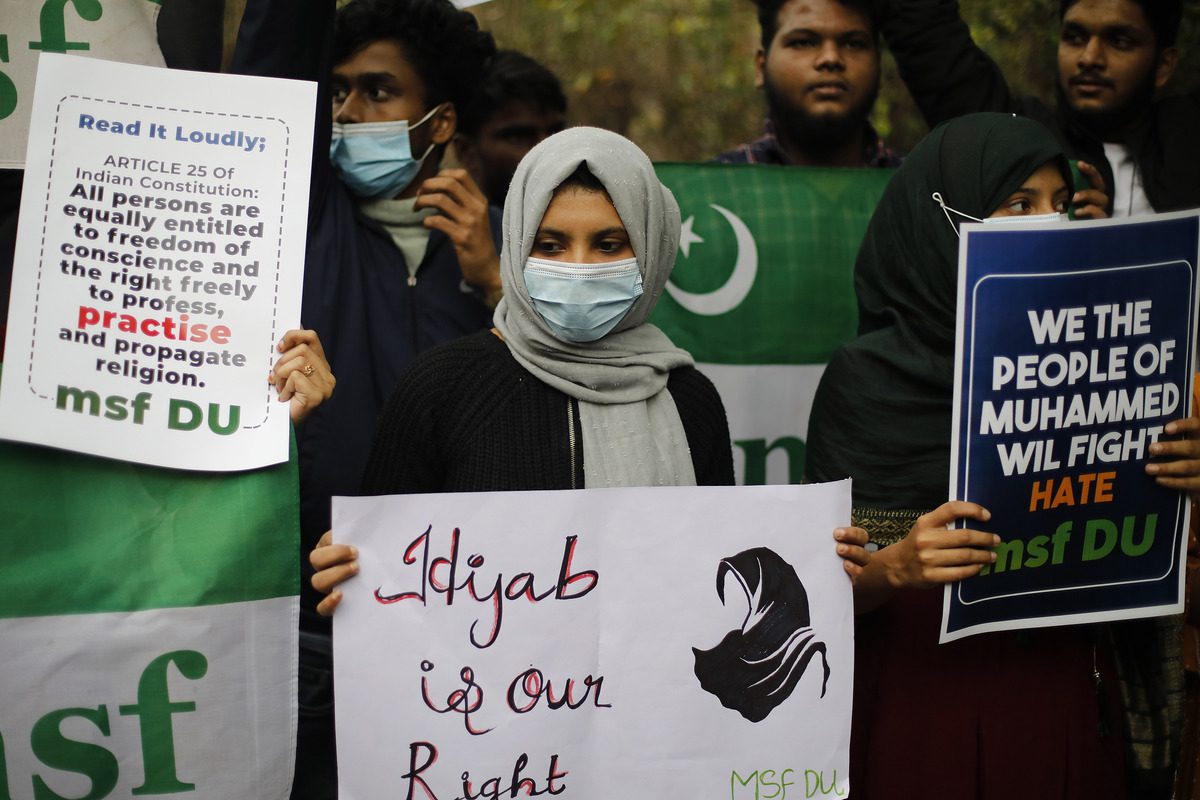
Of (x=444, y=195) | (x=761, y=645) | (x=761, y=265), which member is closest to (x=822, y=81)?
(x=761, y=265)

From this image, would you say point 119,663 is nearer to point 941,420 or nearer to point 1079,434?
point 941,420

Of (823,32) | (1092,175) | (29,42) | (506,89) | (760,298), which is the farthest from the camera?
(506,89)

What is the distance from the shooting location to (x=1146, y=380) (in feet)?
8.27

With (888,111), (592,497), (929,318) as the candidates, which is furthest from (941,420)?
(888,111)

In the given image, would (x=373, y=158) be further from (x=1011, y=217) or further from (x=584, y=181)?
(x=1011, y=217)

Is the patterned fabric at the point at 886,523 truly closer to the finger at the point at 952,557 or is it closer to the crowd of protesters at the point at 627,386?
the crowd of protesters at the point at 627,386

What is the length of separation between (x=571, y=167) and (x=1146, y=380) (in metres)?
1.17

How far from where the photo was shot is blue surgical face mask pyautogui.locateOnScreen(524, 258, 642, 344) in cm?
244

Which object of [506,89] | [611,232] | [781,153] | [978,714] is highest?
[506,89]

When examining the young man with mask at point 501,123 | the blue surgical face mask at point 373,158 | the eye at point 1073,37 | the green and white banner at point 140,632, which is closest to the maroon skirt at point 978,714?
the green and white banner at point 140,632

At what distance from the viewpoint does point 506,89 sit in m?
4.37

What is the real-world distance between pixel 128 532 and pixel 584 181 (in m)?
1.05

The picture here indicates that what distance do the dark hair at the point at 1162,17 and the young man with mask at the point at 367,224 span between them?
189 centimetres

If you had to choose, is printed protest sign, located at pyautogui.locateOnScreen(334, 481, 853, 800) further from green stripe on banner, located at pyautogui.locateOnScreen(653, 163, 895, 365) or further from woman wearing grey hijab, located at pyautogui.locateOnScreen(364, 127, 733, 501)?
A: green stripe on banner, located at pyautogui.locateOnScreen(653, 163, 895, 365)
